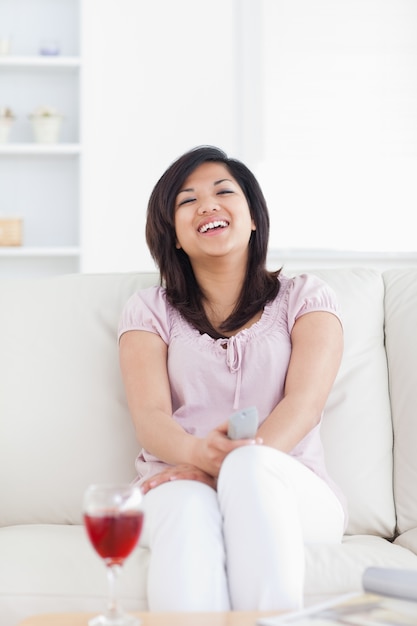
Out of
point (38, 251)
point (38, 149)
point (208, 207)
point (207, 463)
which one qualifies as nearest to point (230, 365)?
point (207, 463)

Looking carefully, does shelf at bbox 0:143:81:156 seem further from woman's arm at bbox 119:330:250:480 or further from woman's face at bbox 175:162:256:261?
woman's arm at bbox 119:330:250:480

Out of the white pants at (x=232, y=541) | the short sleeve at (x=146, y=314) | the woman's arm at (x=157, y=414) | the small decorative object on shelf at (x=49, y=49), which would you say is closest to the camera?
the white pants at (x=232, y=541)

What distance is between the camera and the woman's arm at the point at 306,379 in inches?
69.2

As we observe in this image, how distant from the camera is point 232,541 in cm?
138

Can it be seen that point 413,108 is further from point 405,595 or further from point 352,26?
point 405,595

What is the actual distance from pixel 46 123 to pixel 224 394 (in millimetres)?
2855

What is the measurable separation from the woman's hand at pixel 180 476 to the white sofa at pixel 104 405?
200 millimetres

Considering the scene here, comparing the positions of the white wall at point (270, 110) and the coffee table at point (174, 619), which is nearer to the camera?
the coffee table at point (174, 619)

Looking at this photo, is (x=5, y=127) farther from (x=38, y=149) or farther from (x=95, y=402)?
(x=95, y=402)

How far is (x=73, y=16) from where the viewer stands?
4.63 m

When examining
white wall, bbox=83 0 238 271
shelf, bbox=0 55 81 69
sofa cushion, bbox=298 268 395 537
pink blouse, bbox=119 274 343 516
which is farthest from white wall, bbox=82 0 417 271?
pink blouse, bbox=119 274 343 516

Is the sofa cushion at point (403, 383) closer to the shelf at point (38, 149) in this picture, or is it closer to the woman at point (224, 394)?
the woman at point (224, 394)

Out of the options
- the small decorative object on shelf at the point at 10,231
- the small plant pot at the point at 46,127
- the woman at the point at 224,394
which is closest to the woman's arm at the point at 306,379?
the woman at the point at 224,394

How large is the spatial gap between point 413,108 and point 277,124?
0.69m
